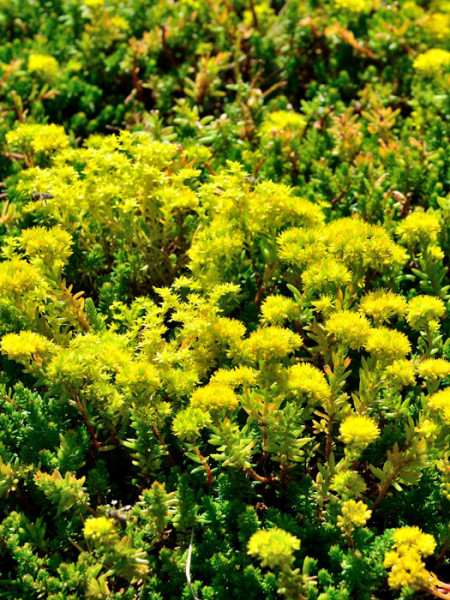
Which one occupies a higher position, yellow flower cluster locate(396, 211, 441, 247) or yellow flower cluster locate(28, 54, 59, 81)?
yellow flower cluster locate(28, 54, 59, 81)

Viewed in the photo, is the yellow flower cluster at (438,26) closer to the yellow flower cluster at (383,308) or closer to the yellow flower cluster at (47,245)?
the yellow flower cluster at (383,308)

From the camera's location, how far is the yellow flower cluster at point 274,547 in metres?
1.99

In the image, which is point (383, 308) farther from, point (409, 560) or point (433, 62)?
point (433, 62)

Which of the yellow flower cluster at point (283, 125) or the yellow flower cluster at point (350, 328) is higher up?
the yellow flower cluster at point (283, 125)

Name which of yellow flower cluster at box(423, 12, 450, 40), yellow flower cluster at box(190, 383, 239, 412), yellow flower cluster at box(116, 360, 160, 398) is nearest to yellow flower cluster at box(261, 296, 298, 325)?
yellow flower cluster at box(190, 383, 239, 412)

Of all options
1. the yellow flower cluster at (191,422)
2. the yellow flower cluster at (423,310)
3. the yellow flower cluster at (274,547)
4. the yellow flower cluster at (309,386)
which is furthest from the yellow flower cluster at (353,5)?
the yellow flower cluster at (274,547)

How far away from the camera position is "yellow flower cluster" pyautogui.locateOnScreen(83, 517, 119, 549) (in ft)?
6.90

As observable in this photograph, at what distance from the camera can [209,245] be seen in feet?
9.45

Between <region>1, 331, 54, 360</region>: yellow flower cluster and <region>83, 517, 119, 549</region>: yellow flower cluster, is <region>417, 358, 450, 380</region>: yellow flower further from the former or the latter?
<region>1, 331, 54, 360</region>: yellow flower cluster

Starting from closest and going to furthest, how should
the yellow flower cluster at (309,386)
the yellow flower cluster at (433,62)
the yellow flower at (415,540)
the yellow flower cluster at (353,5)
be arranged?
the yellow flower at (415,540)
the yellow flower cluster at (309,386)
the yellow flower cluster at (433,62)
the yellow flower cluster at (353,5)

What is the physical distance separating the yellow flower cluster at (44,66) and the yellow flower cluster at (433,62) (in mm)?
2306

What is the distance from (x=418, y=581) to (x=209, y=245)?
1.49 metres

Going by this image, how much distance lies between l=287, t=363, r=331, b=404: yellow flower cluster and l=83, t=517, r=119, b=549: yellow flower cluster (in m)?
0.74

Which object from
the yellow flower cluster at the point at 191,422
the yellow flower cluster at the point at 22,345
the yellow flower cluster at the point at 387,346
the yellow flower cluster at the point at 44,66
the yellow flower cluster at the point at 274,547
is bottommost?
the yellow flower cluster at the point at 274,547
